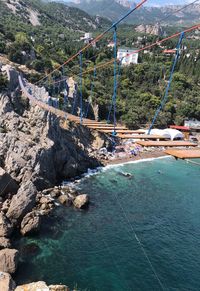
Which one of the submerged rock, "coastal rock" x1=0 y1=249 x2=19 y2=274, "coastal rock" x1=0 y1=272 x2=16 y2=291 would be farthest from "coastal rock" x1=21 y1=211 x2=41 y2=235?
"coastal rock" x1=0 y1=272 x2=16 y2=291

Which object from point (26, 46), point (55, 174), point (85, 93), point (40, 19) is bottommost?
point (55, 174)

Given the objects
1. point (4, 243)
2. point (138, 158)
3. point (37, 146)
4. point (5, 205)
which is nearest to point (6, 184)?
point (5, 205)

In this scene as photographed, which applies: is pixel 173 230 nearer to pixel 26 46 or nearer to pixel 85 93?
pixel 85 93

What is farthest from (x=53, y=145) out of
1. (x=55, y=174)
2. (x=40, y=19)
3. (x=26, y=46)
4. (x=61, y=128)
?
(x=40, y=19)

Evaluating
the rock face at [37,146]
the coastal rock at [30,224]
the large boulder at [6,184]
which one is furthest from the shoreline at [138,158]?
the coastal rock at [30,224]

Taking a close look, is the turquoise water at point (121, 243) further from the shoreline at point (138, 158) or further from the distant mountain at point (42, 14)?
the distant mountain at point (42, 14)

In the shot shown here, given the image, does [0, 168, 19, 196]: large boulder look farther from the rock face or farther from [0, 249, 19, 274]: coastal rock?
[0, 249, 19, 274]: coastal rock
